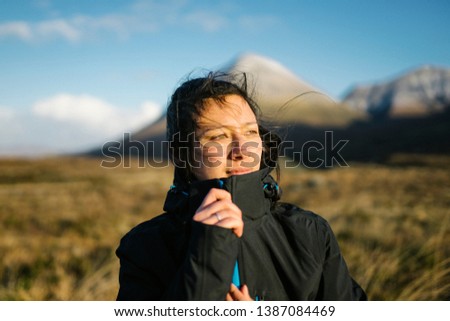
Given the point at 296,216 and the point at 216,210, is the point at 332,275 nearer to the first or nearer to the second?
the point at 296,216

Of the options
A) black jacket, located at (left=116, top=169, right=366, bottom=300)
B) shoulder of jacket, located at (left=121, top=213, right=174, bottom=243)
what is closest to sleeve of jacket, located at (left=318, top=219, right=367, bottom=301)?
black jacket, located at (left=116, top=169, right=366, bottom=300)

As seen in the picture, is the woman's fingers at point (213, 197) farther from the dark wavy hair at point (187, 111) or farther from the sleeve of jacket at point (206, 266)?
the dark wavy hair at point (187, 111)

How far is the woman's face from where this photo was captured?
1.60m

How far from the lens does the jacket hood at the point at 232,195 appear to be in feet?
4.73

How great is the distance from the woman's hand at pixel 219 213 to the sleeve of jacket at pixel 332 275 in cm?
56

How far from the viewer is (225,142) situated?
5.39ft

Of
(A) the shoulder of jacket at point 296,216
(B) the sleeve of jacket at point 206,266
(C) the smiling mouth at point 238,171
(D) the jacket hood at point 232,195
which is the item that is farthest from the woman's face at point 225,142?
(B) the sleeve of jacket at point 206,266

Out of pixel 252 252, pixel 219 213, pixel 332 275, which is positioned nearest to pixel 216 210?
pixel 219 213

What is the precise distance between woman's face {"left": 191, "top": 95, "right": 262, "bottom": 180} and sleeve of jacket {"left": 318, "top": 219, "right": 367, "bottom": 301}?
454 mm

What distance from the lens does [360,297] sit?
177cm
